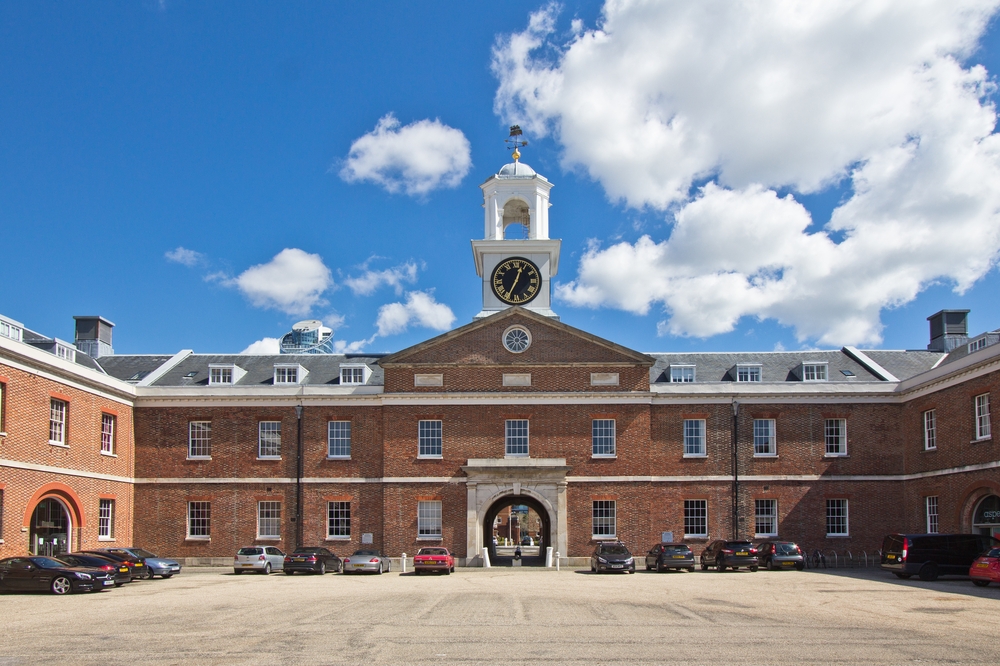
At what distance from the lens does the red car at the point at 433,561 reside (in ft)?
125

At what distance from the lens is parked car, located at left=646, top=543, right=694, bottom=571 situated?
38.8m

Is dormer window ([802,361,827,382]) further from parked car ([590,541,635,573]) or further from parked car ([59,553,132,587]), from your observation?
parked car ([59,553,132,587])

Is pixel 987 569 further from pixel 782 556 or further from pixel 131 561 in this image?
pixel 131 561

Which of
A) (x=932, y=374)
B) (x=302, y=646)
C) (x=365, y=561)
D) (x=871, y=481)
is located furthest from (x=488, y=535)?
(x=302, y=646)

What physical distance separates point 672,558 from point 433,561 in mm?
9660

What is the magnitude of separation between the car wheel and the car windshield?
778 inches

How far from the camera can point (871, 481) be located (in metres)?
44.2

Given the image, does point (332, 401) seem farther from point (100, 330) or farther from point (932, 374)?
point (932, 374)

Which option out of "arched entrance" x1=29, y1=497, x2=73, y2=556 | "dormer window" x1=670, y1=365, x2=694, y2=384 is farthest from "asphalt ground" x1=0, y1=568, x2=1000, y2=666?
"dormer window" x1=670, y1=365, x2=694, y2=384

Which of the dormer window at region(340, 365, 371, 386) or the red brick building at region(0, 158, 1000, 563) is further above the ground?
the dormer window at region(340, 365, 371, 386)

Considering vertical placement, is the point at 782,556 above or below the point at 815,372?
below

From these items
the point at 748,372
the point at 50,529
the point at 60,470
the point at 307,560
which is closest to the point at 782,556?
the point at 748,372

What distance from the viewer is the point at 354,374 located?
4631 centimetres

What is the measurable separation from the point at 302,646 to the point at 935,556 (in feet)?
79.7
